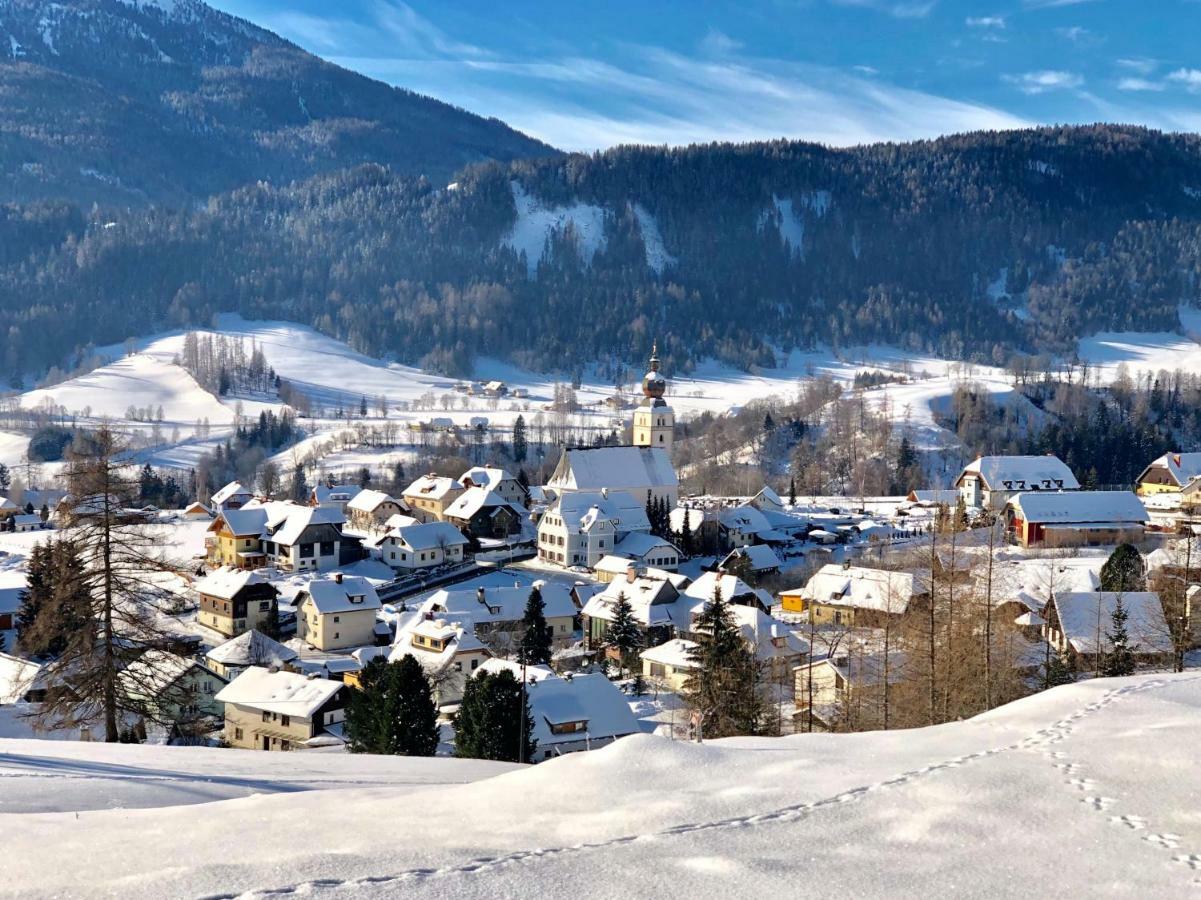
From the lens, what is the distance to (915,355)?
568 ft

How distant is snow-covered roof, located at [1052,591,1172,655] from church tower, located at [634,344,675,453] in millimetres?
32177

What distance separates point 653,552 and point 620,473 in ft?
27.0

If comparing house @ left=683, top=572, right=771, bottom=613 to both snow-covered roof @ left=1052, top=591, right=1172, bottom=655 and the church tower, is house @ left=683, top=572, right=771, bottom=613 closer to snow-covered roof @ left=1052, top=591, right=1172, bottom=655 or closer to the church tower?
snow-covered roof @ left=1052, top=591, right=1172, bottom=655

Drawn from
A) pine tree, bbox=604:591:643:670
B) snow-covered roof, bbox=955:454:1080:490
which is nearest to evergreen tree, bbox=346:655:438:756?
pine tree, bbox=604:591:643:670

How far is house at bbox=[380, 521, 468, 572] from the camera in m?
47.9

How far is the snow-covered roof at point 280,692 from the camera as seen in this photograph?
77.8 feet

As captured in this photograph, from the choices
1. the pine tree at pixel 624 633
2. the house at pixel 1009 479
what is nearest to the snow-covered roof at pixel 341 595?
the pine tree at pixel 624 633

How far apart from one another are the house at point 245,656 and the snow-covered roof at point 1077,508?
37.6m

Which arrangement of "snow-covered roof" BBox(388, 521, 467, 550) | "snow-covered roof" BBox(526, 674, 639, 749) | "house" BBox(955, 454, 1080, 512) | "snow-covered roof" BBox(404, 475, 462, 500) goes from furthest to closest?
"snow-covered roof" BBox(404, 475, 462, 500)
"house" BBox(955, 454, 1080, 512)
"snow-covered roof" BBox(388, 521, 467, 550)
"snow-covered roof" BBox(526, 674, 639, 749)

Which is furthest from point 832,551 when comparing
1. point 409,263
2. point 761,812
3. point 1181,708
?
point 409,263

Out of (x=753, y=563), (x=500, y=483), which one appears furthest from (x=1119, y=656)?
(x=500, y=483)

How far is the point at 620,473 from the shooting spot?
55.3 m

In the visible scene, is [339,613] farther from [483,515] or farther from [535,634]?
[483,515]

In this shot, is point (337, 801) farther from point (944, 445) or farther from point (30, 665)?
point (944, 445)
